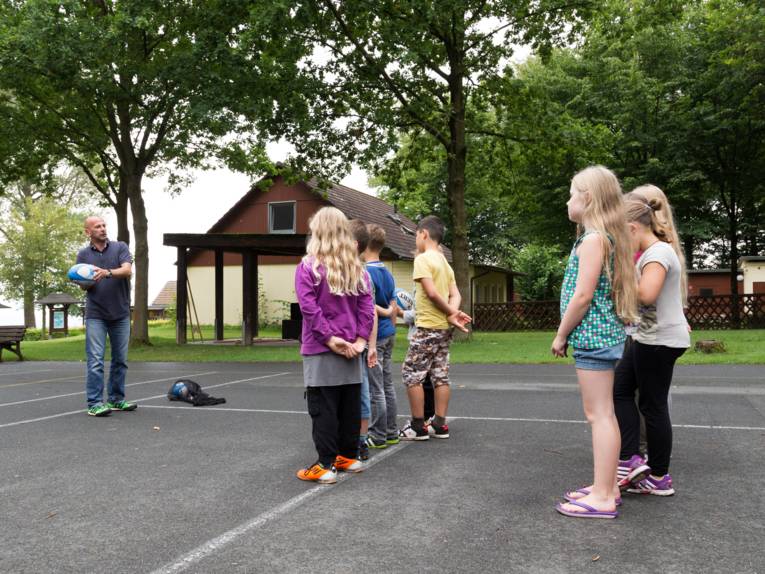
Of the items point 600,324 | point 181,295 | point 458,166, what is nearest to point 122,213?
point 181,295

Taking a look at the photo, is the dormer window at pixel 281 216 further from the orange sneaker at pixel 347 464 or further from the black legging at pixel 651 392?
the black legging at pixel 651 392

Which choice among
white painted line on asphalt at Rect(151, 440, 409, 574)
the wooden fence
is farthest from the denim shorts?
the wooden fence

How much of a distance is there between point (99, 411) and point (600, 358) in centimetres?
577

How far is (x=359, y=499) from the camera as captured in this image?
4359 mm

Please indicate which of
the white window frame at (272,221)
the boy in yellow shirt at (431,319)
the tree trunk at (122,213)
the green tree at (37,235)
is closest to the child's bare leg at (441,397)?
Result: the boy in yellow shirt at (431,319)

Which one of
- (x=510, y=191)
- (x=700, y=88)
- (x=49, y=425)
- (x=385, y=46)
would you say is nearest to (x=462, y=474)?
(x=49, y=425)

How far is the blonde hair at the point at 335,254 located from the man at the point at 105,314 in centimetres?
384

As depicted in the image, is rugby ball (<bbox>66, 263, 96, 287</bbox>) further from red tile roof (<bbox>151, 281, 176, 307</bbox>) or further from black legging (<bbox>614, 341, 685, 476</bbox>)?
red tile roof (<bbox>151, 281, 176, 307</bbox>)

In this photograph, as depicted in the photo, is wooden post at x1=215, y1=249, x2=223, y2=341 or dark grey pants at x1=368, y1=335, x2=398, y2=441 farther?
wooden post at x1=215, y1=249, x2=223, y2=341

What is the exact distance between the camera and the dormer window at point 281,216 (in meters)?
35.1

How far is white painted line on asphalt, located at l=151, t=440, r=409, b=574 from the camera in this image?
10.8 feet

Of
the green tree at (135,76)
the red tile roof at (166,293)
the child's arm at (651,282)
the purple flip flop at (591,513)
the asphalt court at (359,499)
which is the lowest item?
the asphalt court at (359,499)

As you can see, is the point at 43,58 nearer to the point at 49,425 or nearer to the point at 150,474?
the point at 49,425

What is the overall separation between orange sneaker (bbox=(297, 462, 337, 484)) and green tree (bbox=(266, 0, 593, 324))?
50.4 feet
